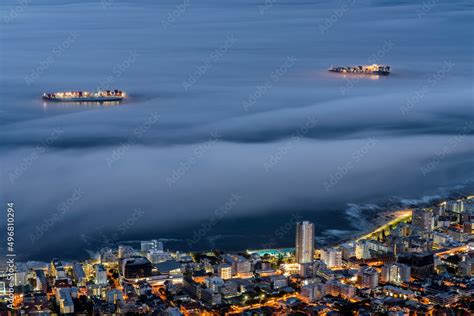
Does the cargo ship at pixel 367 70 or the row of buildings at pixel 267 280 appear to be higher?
the cargo ship at pixel 367 70

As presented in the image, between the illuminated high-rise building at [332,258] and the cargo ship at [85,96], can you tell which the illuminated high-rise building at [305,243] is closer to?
the illuminated high-rise building at [332,258]

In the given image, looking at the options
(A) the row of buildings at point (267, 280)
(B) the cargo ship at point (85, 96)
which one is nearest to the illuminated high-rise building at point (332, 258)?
(A) the row of buildings at point (267, 280)

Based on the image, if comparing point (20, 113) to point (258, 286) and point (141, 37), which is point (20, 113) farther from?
point (141, 37)

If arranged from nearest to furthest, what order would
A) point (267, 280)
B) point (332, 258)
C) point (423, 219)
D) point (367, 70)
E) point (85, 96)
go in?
point (267, 280) < point (332, 258) < point (423, 219) < point (85, 96) < point (367, 70)

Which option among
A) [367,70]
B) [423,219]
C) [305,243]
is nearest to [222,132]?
[423,219]

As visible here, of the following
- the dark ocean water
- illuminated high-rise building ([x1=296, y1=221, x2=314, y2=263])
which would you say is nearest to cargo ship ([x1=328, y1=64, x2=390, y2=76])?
the dark ocean water

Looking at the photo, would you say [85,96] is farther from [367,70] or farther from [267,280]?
[267,280]

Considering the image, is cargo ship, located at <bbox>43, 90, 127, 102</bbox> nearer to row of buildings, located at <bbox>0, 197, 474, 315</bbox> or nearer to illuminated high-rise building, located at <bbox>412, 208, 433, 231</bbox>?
row of buildings, located at <bbox>0, 197, 474, 315</bbox>
